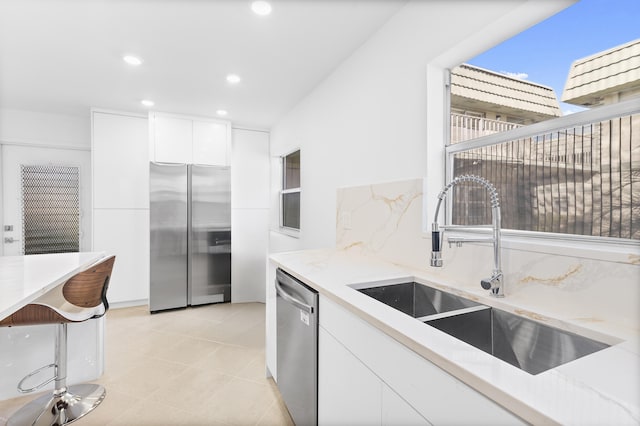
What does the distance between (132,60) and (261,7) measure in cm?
139

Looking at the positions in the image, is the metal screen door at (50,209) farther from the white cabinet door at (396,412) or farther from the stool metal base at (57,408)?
the white cabinet door at (396,412)

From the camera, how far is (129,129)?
3.88 m

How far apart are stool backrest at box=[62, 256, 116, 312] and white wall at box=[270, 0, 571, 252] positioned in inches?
66.2

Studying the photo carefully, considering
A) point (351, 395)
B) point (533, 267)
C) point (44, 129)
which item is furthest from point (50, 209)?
point (533, 267)

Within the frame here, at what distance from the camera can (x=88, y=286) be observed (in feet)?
5.74

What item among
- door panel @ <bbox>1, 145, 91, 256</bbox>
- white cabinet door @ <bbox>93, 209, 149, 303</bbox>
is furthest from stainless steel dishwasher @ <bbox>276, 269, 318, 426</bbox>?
door panel @ <bbox>1, 145, 91, 256</bbox>

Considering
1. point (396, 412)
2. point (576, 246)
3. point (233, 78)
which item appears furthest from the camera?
point (233, 78)

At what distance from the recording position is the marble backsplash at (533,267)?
928mm

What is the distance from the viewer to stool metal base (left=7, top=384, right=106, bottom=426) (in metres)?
1.77

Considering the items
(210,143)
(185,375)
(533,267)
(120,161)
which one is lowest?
(185,375)

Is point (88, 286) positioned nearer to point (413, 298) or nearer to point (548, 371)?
point (413, 298)

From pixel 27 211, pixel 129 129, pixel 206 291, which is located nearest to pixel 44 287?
pixel 206 291

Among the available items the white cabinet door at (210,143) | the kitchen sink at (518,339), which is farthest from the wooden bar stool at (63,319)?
the white cabinet door at (210,143)

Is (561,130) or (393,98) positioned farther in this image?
(393,98)
